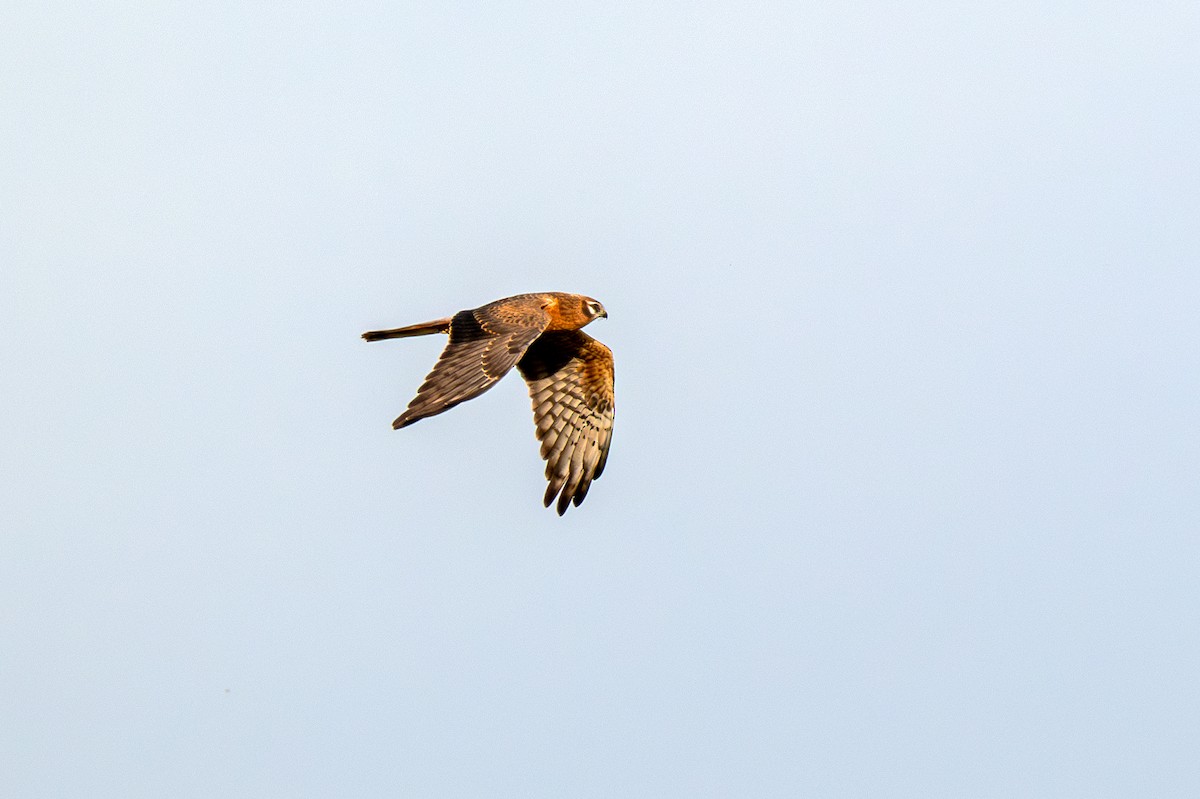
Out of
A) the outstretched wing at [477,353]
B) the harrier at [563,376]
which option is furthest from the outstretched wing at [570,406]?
the outstretched wing at [477,353]

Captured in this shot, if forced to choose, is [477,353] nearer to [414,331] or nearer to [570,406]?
[414,331]

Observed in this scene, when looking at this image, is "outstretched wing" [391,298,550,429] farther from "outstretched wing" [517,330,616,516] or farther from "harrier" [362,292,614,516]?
"outstretched wing" [517,330,616,516]

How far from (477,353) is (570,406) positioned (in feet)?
9.87

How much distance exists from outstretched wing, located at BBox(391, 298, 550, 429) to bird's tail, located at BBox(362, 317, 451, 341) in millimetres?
269

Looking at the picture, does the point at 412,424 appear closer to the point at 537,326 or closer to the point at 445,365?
the point at 445,365

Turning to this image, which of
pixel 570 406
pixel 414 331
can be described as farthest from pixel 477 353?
pixel 570 406

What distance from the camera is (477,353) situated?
53.9ft

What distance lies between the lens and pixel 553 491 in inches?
743

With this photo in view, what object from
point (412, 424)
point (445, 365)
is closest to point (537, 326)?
point (445, 365)

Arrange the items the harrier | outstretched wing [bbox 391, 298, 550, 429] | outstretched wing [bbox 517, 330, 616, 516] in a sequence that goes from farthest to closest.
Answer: outstretched wing [bbox 517, 330, 616, 516] → the harrier → outstretched wing [bbox 391, 298, 550, 429]

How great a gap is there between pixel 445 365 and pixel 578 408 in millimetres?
3234

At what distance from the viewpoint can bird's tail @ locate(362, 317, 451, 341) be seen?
57.9 ft

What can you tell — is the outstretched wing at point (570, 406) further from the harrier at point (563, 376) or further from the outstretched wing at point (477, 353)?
the outstretched wing at point (477, 353)

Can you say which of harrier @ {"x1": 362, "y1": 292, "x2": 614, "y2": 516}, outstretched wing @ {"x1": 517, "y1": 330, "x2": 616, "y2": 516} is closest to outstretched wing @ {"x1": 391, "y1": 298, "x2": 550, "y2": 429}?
harrier @ {"x1": 362, "y1": 292, "x2": 614, "y2": 516}
